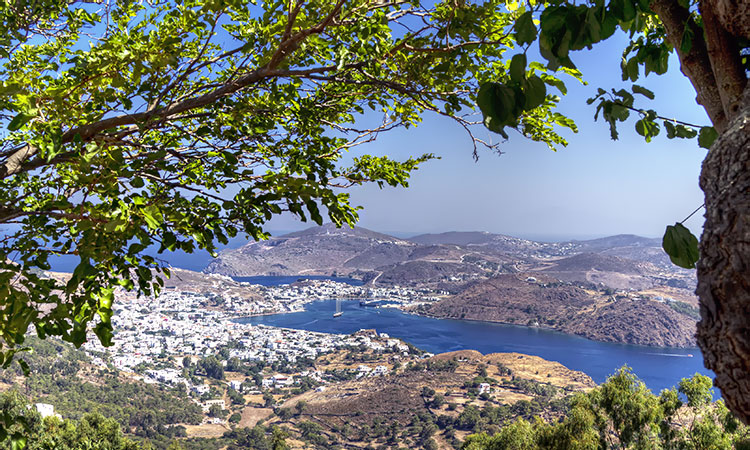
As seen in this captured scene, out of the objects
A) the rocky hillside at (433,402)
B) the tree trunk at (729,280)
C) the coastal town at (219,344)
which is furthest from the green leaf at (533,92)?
the coastal town at (219,344)

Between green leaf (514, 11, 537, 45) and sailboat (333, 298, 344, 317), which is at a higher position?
green leaf (514, 11, 537, 45)

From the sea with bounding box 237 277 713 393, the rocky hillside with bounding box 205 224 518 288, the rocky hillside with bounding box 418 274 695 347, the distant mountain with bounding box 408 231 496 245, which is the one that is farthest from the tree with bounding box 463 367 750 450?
the distant mountain with bounding box 408 231 496 245

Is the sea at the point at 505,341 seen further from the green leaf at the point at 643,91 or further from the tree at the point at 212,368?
the green leaf at the point at 643,91

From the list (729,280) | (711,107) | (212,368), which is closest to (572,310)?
(212,368)

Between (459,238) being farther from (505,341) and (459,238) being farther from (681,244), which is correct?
(681,244)

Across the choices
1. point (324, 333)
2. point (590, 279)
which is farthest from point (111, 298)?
point (590, 279)

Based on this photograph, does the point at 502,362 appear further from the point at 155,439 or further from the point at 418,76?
the point at 418,76

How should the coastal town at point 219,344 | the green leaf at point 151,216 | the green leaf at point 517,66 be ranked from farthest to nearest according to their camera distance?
1. the coastal town at point 219,344
2. the green leaf at point 151,216
3. the green leaf at point 517,66

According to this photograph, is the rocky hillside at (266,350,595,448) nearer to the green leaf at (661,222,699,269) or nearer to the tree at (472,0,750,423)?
the green leaf at (661,222,699,269)
